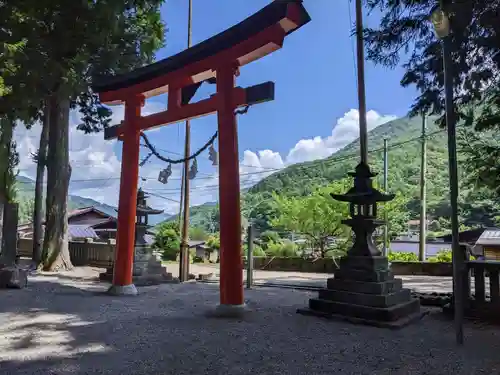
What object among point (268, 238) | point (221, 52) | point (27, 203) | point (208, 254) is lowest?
point (208, 254)

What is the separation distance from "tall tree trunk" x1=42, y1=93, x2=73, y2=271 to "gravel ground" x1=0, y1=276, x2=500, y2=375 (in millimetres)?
6227

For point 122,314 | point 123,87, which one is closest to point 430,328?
point 122,314

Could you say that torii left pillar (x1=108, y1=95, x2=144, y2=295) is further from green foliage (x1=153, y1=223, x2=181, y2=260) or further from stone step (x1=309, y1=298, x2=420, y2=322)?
green foliage (x1=153, y1=223, x2=181, y2=260)

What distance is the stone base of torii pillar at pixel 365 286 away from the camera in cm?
555

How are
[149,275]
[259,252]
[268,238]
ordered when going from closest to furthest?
[149,275]
[259,252]
[268,238]

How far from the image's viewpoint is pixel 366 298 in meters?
5.67

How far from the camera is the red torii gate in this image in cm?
561

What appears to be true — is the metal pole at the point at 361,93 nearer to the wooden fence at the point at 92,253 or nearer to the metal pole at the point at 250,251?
the metal pole at the point at 250,251

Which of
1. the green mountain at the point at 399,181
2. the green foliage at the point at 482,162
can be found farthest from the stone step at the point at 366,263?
the green mountain at the point at 399,181

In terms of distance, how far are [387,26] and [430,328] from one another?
4.80 meters

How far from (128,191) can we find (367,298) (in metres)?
4.85

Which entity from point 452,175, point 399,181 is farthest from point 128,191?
point 399,181

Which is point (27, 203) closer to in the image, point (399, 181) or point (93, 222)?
point (93, 222)

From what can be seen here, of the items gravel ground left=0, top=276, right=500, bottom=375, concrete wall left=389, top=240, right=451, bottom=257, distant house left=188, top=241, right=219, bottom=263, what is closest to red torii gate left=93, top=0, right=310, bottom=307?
gravel ground left=0, top=276, right=500, bottom=375
